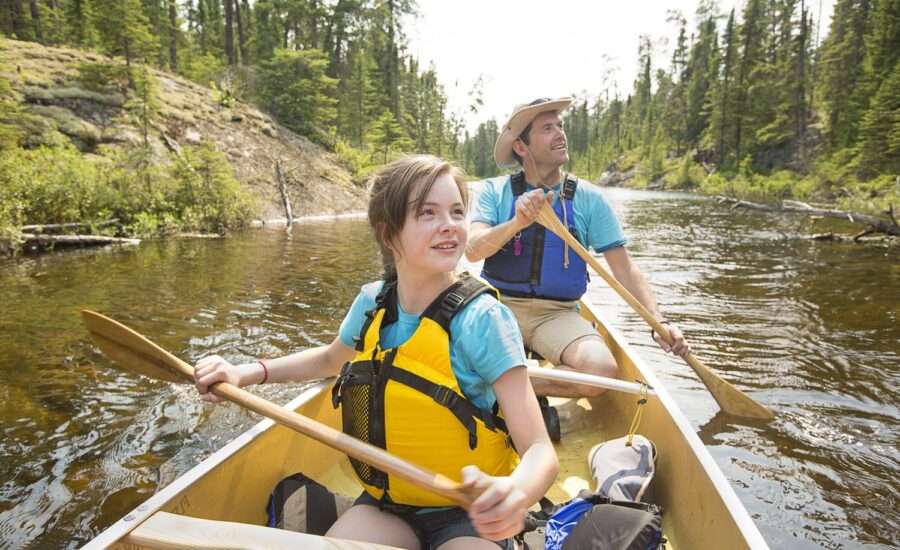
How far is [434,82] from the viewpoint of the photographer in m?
51.6

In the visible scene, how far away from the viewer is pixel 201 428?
3.43 meters

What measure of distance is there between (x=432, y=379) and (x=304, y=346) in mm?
3882

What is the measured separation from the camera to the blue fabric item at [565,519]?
5.97 ft

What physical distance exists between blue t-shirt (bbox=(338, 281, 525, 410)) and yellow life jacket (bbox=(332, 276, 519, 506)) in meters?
0.03

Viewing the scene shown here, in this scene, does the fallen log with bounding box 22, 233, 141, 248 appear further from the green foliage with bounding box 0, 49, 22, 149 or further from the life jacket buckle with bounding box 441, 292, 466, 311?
the life jacket buckle with bounding box 441, 292, 466, 311

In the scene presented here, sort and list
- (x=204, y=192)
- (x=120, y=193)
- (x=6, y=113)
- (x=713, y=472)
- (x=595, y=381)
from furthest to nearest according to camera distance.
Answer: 1. (x=204, y=192)
2. (x=120, y=193)
3. (x=6, y=113)
4. (x=595, y=381)
5. (x=713, y=472)

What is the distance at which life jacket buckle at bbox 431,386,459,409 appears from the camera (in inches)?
55.4

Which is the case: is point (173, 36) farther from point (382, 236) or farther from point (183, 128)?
point (382, 236)

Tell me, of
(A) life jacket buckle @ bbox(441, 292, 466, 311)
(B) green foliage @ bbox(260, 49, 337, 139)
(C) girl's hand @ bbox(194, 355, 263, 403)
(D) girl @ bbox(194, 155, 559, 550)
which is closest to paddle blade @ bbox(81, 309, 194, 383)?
(C) girl's hand @ bbox(194, 355, 263, 403)

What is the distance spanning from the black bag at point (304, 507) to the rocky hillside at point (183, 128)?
39.0 feet

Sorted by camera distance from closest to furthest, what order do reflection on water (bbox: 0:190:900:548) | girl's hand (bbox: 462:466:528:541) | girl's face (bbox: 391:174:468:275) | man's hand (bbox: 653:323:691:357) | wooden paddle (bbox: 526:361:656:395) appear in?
girl's hand (bbox: 462:466:528:541) < girl's face (bbox: 391:174:468:275) < wooden paddle (bbox: 526:361:656:395) < reflection on water (bbox: 0:190:900:548) < man's hand (bbox: 653:323:691:357)

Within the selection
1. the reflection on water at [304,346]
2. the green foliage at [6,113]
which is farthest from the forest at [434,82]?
the reflection on water at [304,346]

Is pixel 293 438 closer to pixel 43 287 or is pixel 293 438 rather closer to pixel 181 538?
pixel 181 538

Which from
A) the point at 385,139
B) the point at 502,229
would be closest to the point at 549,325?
the point at 502,229
